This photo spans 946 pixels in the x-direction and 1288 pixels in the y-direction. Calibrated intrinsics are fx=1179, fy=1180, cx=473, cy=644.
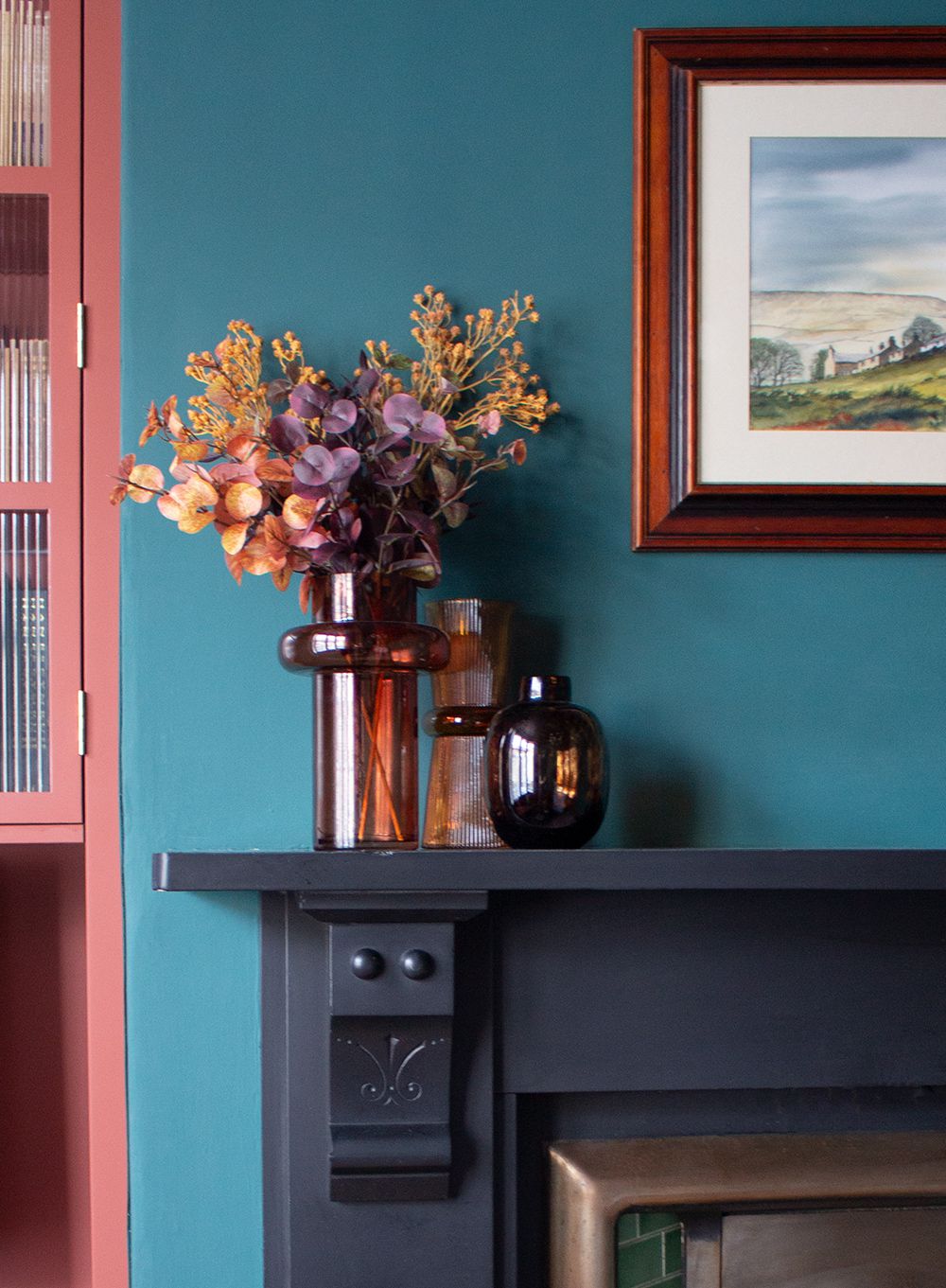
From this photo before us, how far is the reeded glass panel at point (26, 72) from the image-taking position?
55.0 inches

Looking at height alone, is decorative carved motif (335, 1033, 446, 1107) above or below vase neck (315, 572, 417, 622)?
below

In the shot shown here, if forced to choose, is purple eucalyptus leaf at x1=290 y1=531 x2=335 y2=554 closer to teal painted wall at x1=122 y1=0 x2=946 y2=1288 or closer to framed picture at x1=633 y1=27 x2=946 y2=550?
teal painted wall at x1=122 y1=0 x2=946 y2=1288

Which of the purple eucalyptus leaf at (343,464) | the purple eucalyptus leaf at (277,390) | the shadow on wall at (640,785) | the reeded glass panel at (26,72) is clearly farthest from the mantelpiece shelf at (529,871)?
the reeded glass panel at (26,72)

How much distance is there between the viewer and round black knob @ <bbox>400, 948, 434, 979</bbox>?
1.10m

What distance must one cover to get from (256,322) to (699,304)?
0.50 metres

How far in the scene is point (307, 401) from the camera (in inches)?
45.3

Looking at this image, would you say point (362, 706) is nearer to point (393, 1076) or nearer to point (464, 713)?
point (464, 713)

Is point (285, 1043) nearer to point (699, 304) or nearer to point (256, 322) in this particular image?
point (256, 322)

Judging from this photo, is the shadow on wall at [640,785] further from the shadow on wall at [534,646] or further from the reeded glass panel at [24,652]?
the reeded glass panel at [24,652]

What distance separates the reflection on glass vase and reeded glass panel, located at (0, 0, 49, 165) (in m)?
0.75

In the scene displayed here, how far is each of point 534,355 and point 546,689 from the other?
41 centimetres

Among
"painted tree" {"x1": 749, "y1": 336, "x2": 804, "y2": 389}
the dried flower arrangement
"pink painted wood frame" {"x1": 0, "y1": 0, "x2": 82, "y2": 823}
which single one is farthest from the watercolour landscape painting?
"pink painted wood frame" {"x1": 0, "y1": 0, "x2": 82, "y2": 823}

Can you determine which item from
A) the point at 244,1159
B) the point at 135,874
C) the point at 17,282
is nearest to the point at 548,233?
the point at 17,282

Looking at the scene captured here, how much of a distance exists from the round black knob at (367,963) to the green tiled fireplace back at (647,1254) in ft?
1.24
